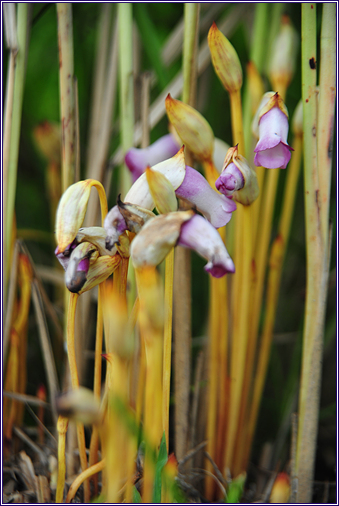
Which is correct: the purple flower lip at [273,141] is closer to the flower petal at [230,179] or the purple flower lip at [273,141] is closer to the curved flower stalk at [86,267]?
the flower petal at [230,179]

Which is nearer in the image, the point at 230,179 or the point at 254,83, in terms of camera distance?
the point at 230,179

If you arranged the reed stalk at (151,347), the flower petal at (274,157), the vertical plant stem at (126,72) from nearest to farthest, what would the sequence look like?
the reed stalk at (151,347) < the flower petal at (274,157) < the vertical plant stem at (126,72)

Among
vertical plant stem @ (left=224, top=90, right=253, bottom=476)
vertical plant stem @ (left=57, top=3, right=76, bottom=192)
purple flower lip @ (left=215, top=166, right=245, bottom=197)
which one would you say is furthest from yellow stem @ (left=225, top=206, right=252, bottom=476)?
vertical plant stem @ (left=57, top=3, right=76, bottom=192)

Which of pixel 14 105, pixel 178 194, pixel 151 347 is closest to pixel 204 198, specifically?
pixel 178 194

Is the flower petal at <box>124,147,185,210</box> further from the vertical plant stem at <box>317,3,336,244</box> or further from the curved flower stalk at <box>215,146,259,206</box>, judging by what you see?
the vertical plant stem at <box>317,3,336,244</box>

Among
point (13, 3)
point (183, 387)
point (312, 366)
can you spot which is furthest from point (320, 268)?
point (13, 3)

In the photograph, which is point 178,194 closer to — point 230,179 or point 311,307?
point 230,179

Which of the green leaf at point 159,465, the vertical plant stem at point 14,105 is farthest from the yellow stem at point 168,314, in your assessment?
the vertical plant stem at point 14,105
